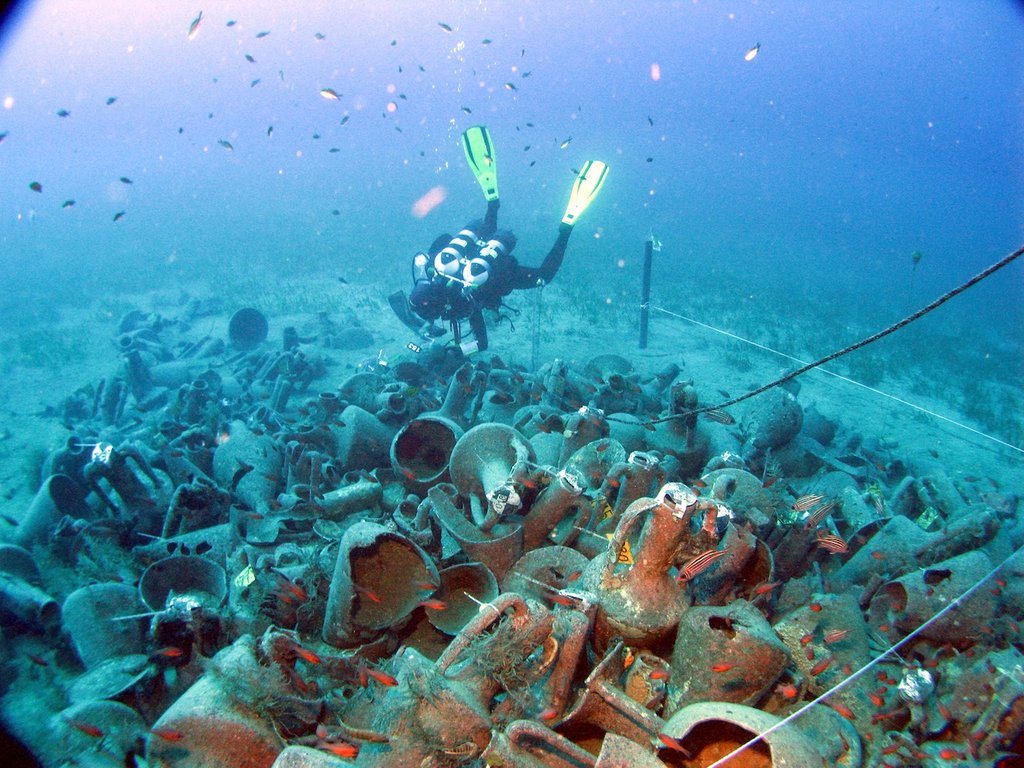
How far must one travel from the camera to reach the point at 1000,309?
33.5 meters

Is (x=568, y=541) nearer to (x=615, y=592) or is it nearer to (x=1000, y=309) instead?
Answer: (x=615, y=592)

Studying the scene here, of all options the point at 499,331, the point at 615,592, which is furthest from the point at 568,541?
the point at 499,331

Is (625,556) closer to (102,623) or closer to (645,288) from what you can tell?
(102,623)

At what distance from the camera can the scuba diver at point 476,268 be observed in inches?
323

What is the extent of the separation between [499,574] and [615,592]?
111 cm

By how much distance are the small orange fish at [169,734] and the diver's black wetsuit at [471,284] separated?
21.4 feet

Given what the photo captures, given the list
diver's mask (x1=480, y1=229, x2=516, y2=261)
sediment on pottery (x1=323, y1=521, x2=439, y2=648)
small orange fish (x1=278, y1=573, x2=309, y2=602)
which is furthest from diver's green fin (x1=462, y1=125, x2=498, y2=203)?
small orange fish (x1=278, y1=573, x2=309, y2=602)

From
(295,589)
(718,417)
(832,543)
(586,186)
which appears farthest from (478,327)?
(832,543)

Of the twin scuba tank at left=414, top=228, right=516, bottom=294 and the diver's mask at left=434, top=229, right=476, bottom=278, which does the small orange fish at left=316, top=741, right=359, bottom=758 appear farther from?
the diver's mask at left=434, top=229, right=476, bottom=278

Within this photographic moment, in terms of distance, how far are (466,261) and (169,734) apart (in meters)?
7.24

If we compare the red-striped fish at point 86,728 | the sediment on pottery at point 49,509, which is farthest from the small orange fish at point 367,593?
the sediment on pottery at point 49,509

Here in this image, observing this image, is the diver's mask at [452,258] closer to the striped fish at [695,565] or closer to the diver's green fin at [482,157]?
the diver's green fin at [482,157]

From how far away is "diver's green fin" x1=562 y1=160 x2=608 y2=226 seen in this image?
35.2 ft

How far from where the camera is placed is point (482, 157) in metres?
11.0
